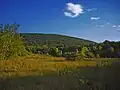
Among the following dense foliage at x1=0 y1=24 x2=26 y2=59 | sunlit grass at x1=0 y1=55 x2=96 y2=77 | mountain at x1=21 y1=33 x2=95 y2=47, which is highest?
mountain at x1=21 y1=33 x2=95 y2=47

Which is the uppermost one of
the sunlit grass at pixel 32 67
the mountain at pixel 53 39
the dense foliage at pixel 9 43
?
the mountain at pixel 53 39

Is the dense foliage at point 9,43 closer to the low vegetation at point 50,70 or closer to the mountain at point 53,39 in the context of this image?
the low vegetation at point 50,70

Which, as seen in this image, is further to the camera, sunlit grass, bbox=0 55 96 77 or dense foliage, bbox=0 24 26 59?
dense foliage, bbox=0 24 26 59

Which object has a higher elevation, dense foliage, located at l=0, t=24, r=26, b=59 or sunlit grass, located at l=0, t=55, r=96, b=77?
dense foliage, located at l=0, t=24, r=26, b=59

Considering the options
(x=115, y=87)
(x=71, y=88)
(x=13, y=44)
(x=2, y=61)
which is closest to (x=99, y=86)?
(x=115, y=87)

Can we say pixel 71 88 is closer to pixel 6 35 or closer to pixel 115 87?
pixel 115 87

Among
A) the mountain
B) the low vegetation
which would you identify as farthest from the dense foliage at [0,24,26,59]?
the mountain

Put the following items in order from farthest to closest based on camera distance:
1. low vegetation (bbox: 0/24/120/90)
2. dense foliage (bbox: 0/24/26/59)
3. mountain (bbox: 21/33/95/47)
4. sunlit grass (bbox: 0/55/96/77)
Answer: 1. mountain (bbox: 21/33/95/47)
2. dense foliage (bbox: 0/24/26/59)
3. sunlit grass (bbox: 0/55/96/77)
4. low vegetation (bbox: 0/24/120/90)

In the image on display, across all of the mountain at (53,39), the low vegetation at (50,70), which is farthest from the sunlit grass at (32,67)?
the mountain at (53,39)

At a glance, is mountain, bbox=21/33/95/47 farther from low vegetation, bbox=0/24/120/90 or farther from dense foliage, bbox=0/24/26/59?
dense foliage, bbox=0/24/26/59

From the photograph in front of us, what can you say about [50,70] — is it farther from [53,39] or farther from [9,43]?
[53,39]

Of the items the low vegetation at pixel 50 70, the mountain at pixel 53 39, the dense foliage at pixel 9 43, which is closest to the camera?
the low vegetation at pixel 50 70

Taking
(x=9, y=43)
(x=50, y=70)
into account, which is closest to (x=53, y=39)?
(x=9, y=43)

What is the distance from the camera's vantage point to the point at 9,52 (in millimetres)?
36188
